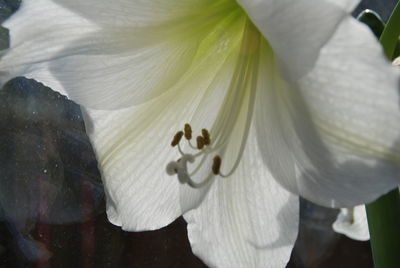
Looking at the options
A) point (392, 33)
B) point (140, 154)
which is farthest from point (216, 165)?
point (392, 33)

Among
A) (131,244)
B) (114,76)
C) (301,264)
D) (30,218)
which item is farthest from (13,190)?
(301,264)

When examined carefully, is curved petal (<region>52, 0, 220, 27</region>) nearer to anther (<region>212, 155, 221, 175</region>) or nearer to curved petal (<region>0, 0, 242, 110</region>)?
curved petal (<region>0, 0, 242, 110</region>)

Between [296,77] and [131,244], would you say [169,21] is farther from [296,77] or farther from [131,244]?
[131,244]

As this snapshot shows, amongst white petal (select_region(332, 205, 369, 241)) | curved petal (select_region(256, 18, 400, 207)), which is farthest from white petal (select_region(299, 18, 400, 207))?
white petal (select_region(332, 205, 369, 241))

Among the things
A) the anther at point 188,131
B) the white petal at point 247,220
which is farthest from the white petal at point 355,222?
the anther at point 188,131

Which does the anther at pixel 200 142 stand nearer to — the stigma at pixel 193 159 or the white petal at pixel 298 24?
the stigma at pixel 193 159

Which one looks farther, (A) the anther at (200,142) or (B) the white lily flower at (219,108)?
(A) the anther at (200,142)
